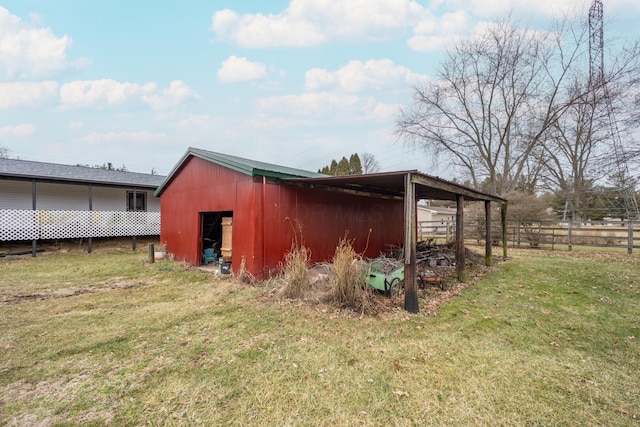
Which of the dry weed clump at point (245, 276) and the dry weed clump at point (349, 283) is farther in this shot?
the dry weed clump at point (245, 276)

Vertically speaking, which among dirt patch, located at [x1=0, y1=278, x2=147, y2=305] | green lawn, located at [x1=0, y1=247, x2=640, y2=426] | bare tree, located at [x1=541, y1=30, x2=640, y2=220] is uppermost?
bare tree, located at [x1=541, y1=30, x2=640, y2=220]

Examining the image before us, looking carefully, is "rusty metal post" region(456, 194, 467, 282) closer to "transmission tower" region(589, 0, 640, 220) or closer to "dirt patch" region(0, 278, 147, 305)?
"dirt patch" region(0, 278, 147, 305)

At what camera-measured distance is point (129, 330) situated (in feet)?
13.5

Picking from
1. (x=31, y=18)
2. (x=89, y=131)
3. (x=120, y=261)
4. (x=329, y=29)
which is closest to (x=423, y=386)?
(x=120, y=261)

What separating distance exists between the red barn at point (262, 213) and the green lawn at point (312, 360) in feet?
5.09

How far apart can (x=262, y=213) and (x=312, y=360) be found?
410cm

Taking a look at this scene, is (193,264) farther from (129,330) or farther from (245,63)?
(245,63)

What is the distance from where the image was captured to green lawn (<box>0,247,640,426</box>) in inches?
95.5

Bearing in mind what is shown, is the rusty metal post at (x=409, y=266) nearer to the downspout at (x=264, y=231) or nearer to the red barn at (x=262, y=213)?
the red barn at (x=262, y=213)

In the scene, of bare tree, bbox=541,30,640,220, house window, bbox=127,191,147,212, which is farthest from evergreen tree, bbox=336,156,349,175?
house window, bbox=127,191,147,212

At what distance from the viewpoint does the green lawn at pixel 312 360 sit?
2.43 m

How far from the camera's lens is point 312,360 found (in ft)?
10.7

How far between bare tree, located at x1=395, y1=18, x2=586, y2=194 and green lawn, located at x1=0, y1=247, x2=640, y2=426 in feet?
52.5

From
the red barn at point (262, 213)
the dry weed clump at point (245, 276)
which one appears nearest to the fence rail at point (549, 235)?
the red barn at point (262, 213)
